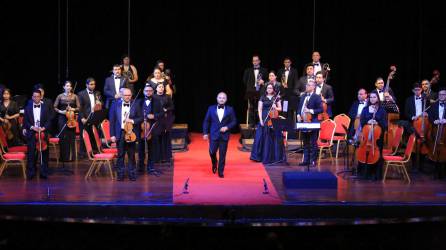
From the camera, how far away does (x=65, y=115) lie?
1223 centimetres

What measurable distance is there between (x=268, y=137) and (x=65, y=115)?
3630 millimetres

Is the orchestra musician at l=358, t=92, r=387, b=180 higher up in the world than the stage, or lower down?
higher up

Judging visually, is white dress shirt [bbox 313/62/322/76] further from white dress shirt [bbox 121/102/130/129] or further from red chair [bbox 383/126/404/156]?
white dress shirt [bbox 121/102/130/129]

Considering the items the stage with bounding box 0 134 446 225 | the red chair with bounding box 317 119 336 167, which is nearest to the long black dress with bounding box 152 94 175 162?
the stage with bounding box 0 134 446 225

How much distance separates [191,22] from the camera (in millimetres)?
16094

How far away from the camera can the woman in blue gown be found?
12.4 meters

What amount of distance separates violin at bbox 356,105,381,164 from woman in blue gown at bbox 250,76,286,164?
199 cm

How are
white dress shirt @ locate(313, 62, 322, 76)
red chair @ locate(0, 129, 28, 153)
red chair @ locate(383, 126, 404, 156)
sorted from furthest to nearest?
white dress shirt @ locate(313, 62, 322, 76) < red chair @ locate(0, 129, 28, 153) < red chair @ locate(383, 126, 404, 156)

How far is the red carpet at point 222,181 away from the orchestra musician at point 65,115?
1969 millimetres

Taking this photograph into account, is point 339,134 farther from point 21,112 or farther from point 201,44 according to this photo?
point 21,112

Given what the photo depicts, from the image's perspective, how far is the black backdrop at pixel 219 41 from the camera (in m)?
15.6

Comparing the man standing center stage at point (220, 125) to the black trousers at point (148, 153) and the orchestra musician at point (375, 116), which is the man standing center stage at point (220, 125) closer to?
the black trousers at point (148, 153)

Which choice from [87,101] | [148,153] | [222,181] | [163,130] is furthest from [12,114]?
[222,181]

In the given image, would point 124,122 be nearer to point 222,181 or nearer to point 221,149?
point 221,149
